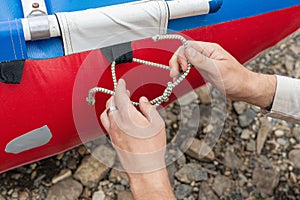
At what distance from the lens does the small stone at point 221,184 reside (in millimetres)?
1518

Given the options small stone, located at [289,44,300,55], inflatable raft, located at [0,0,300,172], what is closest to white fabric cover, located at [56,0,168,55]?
inflatable raft, located at [0,0,300,172]

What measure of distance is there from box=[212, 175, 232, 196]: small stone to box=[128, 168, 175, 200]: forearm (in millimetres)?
603

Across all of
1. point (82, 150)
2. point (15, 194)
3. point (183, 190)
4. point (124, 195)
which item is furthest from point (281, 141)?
point (15, 194)

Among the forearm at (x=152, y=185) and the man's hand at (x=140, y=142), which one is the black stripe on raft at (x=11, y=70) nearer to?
the man's hand at (x=140, y=142)

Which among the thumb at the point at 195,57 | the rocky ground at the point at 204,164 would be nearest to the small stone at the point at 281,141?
the rocky ground at the point at 204,164

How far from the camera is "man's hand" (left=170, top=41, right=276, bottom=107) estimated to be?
1062 millimetres

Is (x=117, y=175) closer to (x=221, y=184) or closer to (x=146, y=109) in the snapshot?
(x=221, y=184)

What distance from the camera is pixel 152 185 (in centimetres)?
94

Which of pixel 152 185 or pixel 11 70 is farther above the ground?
pixel 11 70

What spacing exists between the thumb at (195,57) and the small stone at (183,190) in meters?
0.59

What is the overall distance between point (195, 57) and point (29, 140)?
1.65 ft

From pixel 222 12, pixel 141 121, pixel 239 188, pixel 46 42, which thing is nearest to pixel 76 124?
pixel 46 42

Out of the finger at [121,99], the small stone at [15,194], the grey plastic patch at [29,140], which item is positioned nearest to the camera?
the finger at [121,99]

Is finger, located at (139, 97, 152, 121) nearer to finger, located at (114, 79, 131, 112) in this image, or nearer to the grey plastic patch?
finger, located at (114, 79, 131, 112)
